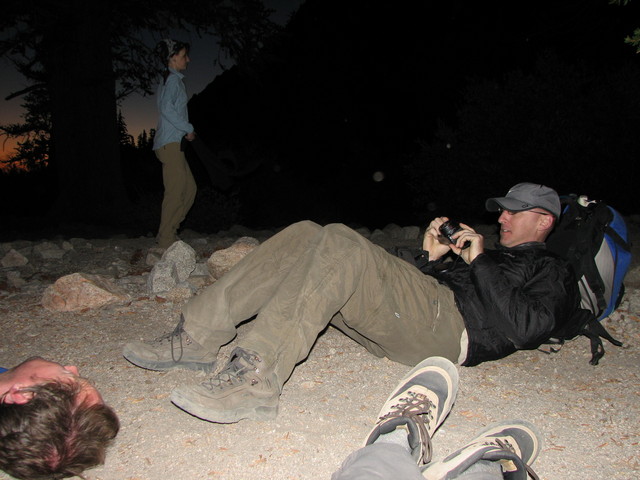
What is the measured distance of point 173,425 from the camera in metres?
2.24

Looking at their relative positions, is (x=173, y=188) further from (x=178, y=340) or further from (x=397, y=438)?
(x=397, y=438)

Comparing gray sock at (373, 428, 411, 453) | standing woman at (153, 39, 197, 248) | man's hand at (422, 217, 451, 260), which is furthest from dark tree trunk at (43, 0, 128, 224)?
gray sock at (373, 428, 411, 453)

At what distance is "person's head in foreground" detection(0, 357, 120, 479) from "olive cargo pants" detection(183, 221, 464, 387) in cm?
69

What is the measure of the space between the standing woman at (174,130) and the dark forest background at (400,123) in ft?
1.44

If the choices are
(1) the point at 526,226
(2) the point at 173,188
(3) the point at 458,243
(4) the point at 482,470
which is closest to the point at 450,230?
(3) the point at 458,243

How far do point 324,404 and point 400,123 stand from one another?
19.9 m

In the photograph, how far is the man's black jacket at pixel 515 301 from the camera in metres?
2.33

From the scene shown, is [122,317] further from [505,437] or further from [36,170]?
[36,170]

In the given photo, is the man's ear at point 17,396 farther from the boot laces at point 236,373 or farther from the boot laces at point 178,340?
the boot laces at point 178,340

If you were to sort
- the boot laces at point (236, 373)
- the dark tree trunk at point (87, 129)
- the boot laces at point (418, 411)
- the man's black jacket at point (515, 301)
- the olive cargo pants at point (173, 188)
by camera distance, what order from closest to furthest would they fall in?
the boot laces at point (418, 411) → the boot laces at point (236, 373) → the man's black jacket at point (515, 301) → the olive cargo pants at point (173, 188) → the dark tree trunk at point (87, 129)

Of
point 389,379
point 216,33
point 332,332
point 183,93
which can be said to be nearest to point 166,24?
point 216,33

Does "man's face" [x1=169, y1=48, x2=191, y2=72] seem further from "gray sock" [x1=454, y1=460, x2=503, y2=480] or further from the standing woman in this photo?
"gray sock" [x1=454, y1=460, x2=503, y2=480]

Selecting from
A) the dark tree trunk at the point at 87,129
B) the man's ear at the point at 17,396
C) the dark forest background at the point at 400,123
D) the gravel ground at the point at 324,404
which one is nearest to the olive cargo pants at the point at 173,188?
the dark forest background at the point at 400,123

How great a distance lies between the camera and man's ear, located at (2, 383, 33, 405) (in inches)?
67.5
